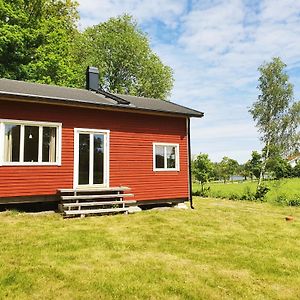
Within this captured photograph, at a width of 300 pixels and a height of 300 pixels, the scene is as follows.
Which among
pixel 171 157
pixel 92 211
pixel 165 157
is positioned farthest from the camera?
pixel 171 157

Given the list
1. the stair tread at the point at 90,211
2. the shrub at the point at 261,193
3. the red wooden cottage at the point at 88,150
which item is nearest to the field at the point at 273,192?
the shrub at the point at 261,193

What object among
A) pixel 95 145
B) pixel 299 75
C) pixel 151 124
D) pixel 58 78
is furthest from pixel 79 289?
pixel 299 75

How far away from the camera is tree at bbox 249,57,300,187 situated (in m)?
29.1

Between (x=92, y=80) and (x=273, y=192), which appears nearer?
(x=92, y=80)

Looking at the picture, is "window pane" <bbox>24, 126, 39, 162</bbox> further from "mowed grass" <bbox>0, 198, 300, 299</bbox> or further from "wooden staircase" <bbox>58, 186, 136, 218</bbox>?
"mowed grass" <bbox>0, 198, 300, 299</bbox>

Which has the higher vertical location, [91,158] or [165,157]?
[165,157]

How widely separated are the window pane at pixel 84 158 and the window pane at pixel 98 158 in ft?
0.90

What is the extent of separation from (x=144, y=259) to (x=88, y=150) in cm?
618

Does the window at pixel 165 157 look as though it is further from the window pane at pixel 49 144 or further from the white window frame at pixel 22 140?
the window pane at pixel 49 144

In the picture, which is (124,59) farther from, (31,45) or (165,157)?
(165,157)

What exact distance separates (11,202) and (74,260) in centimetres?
517

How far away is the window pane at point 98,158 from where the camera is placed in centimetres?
1129

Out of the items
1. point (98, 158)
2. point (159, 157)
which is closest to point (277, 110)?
point (159, 157)

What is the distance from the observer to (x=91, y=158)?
36.7 feet
